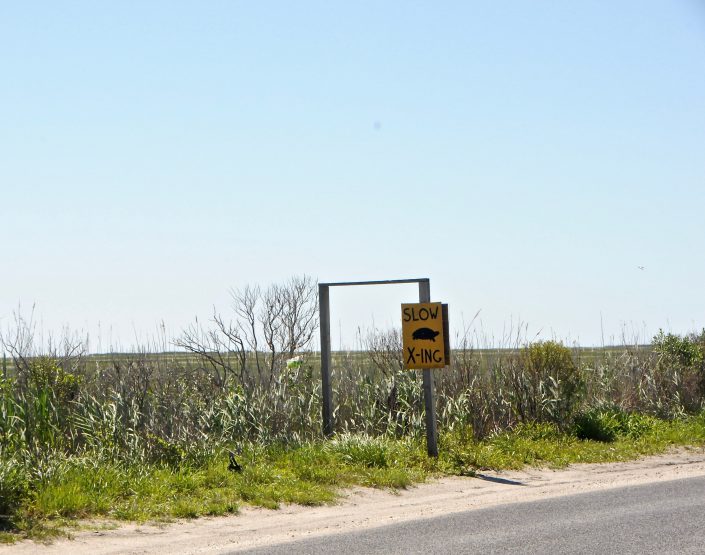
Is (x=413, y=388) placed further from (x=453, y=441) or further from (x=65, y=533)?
(x=65, y=533)

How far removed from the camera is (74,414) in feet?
39.2

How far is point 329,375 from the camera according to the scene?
13.9 m

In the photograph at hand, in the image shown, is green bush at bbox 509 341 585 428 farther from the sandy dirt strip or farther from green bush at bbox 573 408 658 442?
the sandy dirt strip

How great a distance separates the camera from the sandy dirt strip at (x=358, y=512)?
8125mm

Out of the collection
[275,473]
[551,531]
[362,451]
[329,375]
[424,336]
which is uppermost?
[424,336]

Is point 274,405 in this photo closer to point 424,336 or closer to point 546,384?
point 424,336

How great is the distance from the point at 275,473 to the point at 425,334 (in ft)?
10.5

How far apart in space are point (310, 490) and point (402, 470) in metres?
1.72

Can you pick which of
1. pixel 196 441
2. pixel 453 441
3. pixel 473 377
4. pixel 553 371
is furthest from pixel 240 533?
pixel 553 371

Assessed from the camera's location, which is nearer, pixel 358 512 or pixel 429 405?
pixel 358 512

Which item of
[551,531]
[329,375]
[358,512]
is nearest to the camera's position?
[551,531]

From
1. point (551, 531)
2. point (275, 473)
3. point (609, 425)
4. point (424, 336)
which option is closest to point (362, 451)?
point (275, 473)

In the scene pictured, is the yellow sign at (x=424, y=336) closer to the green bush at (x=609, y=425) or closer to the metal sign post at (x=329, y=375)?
the metal sign post at (x=329, y=375)

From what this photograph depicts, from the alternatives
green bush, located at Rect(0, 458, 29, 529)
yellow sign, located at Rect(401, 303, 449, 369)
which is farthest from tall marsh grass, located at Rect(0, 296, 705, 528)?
yellow sign, located at Rect(401, 303, 449, 369)
